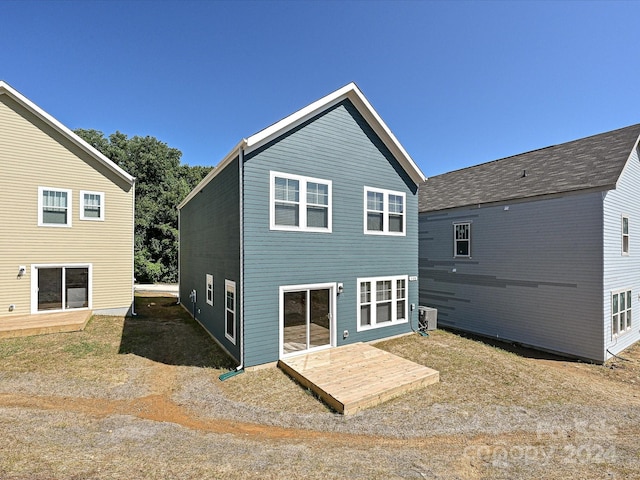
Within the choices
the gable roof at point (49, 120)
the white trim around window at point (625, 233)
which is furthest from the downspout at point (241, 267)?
the white trim around window at point (625, 233)

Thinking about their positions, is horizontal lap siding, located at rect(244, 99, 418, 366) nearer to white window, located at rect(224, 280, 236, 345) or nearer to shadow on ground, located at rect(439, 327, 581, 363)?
white window, located at rect(224, 280, 236, 345)

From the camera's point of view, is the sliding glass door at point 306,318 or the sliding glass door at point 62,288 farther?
the sliding glass door at point 62,288

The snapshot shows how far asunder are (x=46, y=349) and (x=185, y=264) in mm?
8532

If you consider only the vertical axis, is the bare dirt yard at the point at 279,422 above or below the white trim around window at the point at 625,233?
below

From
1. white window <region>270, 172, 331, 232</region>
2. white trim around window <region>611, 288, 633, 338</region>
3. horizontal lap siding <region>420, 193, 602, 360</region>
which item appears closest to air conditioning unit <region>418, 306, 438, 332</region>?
horizontal lap siding <region>420, 193, 602, 360</region>

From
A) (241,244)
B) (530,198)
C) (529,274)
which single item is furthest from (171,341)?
(530,198)

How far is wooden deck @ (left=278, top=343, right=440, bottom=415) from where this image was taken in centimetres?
650

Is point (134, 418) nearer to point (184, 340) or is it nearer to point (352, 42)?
point (184, 340)

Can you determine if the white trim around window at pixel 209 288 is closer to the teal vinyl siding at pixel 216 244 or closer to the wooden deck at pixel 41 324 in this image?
the teal vinyl siding at pixel 216 244

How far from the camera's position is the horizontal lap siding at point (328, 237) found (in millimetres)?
8250

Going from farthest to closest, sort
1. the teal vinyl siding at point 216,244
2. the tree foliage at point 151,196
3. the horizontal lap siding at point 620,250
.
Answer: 1. the tree foliage at point 151,196
2. the horizontal lap siding at point 620,250
3. the teal vinyl siding at point 216,244

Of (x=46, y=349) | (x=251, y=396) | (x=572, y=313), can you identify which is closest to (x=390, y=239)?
(x=251, y=396)

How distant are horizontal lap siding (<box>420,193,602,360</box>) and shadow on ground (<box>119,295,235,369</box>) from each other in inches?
497

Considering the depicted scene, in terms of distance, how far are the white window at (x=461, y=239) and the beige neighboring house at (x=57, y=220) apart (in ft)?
56.8
